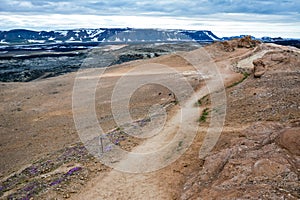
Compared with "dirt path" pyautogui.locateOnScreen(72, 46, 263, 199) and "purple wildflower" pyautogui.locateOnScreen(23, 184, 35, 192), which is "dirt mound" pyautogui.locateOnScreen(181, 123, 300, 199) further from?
"purple wildflower" pyautogui.locateOnScreen(23, 184, 35, 192)

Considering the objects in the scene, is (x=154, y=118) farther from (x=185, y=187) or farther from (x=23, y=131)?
(x=23, y=131)

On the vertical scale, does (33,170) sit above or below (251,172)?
below

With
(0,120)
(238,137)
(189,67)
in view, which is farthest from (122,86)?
(238,137)

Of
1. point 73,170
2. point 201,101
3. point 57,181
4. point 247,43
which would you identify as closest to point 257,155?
point 73,170

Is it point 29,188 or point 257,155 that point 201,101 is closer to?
point 257,155

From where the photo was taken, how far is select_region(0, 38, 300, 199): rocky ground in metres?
11.8

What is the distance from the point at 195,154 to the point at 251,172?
4.53 metres

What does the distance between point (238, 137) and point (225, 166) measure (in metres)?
3.22

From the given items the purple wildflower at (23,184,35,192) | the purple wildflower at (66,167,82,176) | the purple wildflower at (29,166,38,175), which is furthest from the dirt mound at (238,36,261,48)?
the purple wildflower at (23,184,35,192)

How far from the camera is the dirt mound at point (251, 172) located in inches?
417

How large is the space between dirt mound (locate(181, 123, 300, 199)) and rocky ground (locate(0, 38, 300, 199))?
0.09 ft

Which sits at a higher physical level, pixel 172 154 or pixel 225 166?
pixel 225 166

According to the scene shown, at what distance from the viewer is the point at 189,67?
46844mm

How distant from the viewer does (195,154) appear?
16.2m
